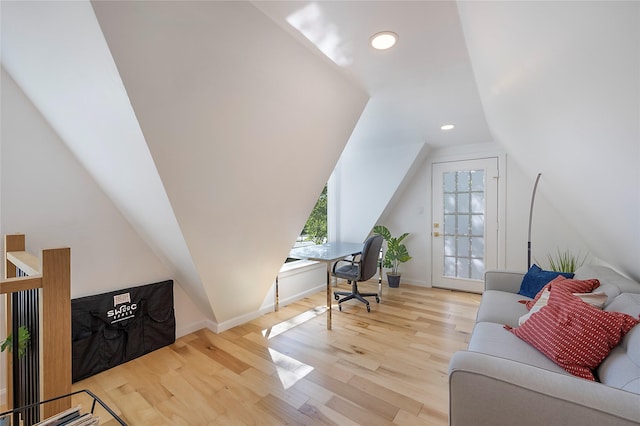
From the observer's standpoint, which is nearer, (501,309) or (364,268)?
(501,309)

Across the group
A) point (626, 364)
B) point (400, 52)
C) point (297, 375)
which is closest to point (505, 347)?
point (626, 364)

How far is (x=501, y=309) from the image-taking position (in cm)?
205

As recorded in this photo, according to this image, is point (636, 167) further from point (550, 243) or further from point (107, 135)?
point (550, 243)

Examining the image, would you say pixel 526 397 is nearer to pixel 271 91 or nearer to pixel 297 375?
pixel 297 375

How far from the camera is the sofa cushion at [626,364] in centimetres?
99

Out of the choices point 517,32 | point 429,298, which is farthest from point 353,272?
point 517,32

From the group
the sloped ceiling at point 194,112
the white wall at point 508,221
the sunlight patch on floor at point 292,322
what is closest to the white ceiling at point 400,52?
the sloped ceiling at point 194,112

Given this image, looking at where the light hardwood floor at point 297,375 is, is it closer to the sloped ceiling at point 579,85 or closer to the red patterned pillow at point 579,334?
the red patterned pillow at point 579,334

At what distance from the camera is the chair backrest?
3.26m

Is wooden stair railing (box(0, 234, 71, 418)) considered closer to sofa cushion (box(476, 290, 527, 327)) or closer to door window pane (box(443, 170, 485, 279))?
sofa cushion (box(476, 290, 527, 327))

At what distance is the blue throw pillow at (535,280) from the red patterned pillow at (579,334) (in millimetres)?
826

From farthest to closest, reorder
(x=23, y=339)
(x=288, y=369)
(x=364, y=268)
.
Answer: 1. (x=364, y=268)
2. (x=288, y=369)
3. (x=23, y=339)

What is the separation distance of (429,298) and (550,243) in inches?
67.6

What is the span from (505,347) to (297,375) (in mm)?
1395
